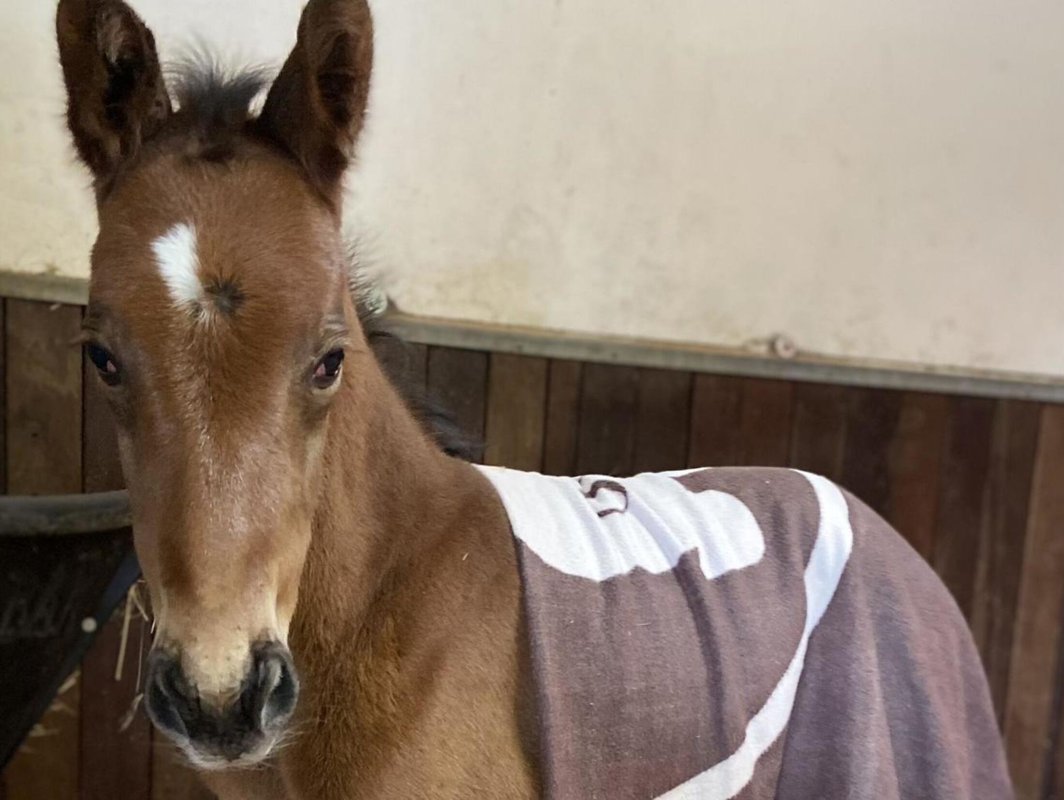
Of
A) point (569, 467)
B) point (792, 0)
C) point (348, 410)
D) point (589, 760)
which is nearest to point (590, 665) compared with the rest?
point (589, 760)

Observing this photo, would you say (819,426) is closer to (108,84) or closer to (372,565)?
(372,565)

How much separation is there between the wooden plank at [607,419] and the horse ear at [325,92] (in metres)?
0.92

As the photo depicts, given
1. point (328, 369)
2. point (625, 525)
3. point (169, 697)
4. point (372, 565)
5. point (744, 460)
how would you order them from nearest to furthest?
point (169, 697) → point (328, 369) → point (372, 565) → point (625, 525) → point (744, 460)

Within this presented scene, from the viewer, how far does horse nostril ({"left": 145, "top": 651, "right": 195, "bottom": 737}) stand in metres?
0.62

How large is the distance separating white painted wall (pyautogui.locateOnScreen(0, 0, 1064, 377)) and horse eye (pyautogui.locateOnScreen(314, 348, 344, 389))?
0.85 m

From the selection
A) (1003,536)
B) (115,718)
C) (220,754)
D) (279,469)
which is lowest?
(115,718)

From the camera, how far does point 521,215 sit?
5.40 feet

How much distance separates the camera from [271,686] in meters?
0.64

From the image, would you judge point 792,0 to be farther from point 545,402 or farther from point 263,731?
point 263,731

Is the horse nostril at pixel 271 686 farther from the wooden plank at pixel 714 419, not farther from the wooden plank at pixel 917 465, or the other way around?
the wooden plank at pixel 917 465

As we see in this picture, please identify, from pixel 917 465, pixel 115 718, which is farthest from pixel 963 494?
pixel 115 718

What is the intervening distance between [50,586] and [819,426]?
1.39 meters

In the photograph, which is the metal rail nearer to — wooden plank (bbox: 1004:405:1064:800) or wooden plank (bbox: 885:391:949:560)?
wooden plank (bbox: 885:391:949:560)

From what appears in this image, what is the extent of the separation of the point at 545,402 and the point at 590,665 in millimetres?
855
